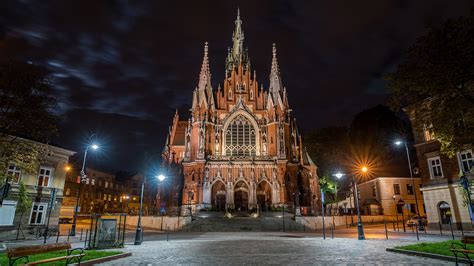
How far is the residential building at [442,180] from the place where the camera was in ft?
80.3

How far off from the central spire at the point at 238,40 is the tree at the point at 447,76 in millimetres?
41342

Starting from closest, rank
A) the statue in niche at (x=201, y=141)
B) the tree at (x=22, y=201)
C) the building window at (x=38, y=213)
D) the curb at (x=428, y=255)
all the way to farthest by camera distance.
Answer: the curb at (x=428, y=255), the tree at (x=22, y=201), the building window at (x=38, y=213), the statue in niche at (x=201, y=141)

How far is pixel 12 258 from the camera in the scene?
7.85 metres

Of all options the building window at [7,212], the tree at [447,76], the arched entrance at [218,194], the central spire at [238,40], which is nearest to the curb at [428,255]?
the tree at [447,76]

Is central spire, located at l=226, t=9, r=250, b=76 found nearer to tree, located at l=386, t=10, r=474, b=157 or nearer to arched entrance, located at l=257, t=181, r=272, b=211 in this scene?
arched entrance, located at l=257, t=181, r=272, b=211

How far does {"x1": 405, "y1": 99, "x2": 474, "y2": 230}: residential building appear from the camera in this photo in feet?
80.3

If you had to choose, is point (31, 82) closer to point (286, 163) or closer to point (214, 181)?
point (214, 181)

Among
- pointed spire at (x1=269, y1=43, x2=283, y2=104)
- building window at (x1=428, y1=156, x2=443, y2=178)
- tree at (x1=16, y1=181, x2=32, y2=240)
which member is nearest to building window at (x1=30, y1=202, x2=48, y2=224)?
tree at (x1=16, y1=181, x2=32, y2=240)

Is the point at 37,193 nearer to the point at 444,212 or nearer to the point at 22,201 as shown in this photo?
the point at 22,201

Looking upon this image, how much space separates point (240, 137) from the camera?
4647 centimetres

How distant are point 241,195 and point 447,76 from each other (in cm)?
3225

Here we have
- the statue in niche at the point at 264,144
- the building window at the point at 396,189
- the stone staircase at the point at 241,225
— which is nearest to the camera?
the stone staircase at the point at 241,225

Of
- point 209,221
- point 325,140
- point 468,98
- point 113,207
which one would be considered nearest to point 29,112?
point 209,221

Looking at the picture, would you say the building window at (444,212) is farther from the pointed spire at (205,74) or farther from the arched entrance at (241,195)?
the pointed spire at (205,74)
